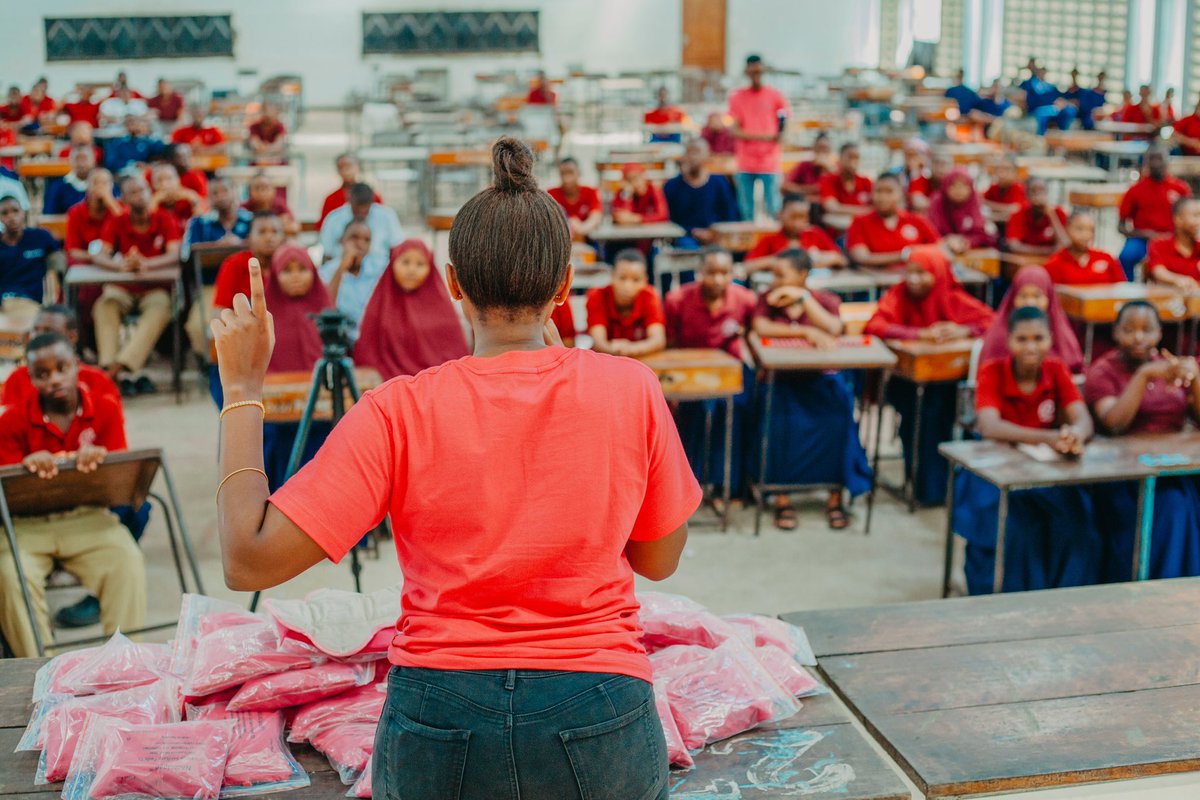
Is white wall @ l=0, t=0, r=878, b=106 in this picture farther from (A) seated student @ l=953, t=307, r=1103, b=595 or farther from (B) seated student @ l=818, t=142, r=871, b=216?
(A) seated student @ l=953, t=307, r=1103, b=595

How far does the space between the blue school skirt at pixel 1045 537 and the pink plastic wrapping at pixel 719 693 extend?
2153mm

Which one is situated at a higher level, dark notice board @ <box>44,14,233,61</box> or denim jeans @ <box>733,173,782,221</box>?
dark notice board @ <box>44,14,233,61</box>

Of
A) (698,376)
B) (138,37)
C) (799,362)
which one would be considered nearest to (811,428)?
(799,362)

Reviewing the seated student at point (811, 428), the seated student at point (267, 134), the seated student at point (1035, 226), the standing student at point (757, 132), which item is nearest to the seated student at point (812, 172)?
the standing student at point (757, 132)

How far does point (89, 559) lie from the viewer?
3.91m

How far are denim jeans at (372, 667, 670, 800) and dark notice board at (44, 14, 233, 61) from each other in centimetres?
1938

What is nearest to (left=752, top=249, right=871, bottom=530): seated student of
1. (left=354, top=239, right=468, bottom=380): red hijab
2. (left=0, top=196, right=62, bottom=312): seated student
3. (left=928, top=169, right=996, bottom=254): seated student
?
(left=354, top=239, right=468, bottom=380): red hijab

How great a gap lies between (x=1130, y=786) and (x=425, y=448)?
1.41 metres

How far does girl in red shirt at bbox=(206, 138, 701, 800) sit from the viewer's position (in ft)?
4.74

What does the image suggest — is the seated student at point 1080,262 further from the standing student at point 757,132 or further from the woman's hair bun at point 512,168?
the woman's hair bun at point 512,168

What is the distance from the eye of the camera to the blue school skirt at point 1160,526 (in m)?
4.21

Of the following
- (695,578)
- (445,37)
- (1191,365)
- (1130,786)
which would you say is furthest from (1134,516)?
(445,37)

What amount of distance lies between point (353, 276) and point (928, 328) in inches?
104

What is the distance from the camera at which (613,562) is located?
1527 millimetres
